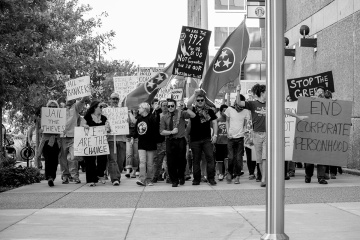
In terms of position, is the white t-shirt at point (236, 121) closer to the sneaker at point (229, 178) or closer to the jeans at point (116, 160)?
the sneaker at point (229, 178)

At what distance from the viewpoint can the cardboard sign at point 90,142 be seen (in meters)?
14.2

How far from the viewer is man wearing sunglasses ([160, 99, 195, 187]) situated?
13.9 meters

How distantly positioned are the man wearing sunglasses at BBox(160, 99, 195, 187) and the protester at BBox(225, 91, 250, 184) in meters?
0.97

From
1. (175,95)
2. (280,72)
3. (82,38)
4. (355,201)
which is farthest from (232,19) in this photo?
(280,72)

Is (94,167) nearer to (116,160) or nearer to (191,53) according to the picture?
(116,160)

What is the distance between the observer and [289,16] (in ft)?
75.1

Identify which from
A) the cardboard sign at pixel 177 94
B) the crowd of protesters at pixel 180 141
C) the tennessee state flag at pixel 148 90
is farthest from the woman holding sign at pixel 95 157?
the cardboard sign at pixel 177 94

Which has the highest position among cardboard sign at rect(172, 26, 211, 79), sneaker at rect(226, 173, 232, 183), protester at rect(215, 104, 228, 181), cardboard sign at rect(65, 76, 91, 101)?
cardboard sign at rect(172, 26, 211, 79)

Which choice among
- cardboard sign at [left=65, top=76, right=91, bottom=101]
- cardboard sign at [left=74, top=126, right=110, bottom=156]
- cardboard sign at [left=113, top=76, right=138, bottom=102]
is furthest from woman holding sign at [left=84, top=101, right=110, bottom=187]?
cardboard sign at [left=113, top=76, right=138, bottom=102]

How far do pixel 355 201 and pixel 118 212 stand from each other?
359 cm

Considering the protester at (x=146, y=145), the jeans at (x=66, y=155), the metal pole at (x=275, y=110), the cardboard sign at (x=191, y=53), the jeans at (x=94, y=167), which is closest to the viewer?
the metal pole at (x=275, y=110)

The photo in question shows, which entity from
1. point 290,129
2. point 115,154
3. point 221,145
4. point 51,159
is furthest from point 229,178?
point 51,159

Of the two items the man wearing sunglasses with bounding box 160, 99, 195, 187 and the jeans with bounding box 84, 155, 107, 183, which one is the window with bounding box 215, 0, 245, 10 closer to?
the jeans with bounding box 84, 155, 107, 183

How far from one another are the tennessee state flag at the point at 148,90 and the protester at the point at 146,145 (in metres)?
4.69
